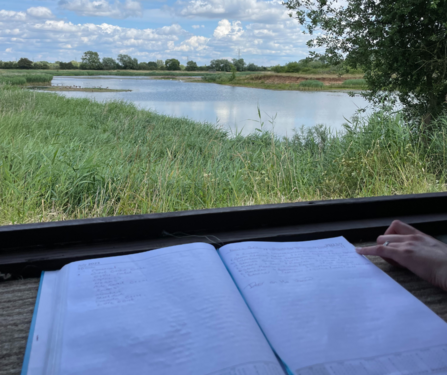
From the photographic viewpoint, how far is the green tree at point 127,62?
3.28m

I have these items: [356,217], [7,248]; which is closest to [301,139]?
[356,217]

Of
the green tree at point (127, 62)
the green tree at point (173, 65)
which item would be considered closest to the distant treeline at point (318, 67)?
the green tree at point (173, 65)

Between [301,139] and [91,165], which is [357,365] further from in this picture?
[301,139]

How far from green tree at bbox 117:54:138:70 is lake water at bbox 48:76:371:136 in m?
0.91

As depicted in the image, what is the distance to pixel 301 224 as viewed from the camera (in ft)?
2.04

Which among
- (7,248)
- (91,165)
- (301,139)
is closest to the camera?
(7,248)

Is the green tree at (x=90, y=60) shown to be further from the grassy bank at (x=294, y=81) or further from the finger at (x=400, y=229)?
the finger at (x=400, y=229)

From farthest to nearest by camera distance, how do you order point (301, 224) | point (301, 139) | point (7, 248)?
point (301, 139) < point (301, 224) < point (7, 248)

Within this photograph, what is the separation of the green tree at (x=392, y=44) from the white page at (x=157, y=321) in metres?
3.28

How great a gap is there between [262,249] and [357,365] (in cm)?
22

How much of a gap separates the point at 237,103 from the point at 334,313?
400cm

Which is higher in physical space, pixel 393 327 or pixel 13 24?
pixel 13 24

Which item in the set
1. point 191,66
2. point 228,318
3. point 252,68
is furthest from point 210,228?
point 191,66

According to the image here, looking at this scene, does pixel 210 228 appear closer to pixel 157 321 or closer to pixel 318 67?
pixel 157 321
